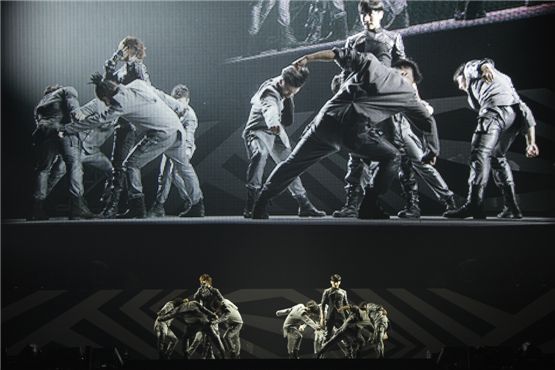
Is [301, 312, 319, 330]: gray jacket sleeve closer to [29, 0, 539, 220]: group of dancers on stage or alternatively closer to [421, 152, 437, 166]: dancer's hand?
[29, 0, 539, 220]: group of dancers on stage

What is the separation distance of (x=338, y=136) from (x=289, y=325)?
5.19 ft

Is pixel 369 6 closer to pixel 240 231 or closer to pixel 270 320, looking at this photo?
pixel 240 231

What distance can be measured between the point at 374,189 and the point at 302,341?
135cm

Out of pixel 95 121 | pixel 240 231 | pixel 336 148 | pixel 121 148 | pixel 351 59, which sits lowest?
pixel 240 231

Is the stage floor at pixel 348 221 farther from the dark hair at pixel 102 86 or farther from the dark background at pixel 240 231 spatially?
the dark hair at pixel 102 86

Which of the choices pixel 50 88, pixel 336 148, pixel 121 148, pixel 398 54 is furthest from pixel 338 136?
pixel 50 88

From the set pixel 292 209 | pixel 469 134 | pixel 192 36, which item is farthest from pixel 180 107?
pixel 469 134

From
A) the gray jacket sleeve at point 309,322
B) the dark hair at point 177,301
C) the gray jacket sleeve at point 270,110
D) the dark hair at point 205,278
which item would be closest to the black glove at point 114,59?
the gray jacket sleeve at point 270,110

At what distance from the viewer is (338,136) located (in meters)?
8.33

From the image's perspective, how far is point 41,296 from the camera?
825cm

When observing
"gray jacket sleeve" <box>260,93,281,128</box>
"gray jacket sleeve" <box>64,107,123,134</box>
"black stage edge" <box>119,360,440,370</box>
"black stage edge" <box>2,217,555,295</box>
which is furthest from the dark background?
"black stage edge" <box>119,360,440,370</box>

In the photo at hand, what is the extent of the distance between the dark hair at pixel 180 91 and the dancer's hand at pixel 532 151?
280 cm

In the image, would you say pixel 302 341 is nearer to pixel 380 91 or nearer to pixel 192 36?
pixel 380 91

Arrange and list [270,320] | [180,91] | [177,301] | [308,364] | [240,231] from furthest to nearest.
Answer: [180,91], [240,231], [270,320], [177,301], [308,364]
